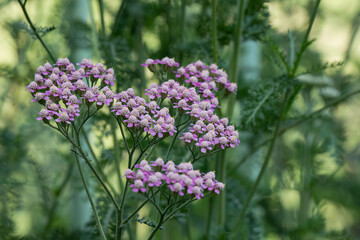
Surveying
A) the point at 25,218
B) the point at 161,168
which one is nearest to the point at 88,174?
the point at 161,168

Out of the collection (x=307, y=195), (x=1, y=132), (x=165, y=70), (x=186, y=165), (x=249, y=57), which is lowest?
(x=186, y=165)

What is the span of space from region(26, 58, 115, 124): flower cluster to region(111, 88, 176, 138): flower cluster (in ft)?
0.08

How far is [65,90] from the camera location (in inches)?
25.0

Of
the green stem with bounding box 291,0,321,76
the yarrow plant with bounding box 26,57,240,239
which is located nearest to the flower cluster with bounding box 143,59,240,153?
the yarrow plant with bounding box 26,57,240,239

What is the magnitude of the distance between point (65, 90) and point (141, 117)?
0.11 m

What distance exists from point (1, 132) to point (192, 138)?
103 cm

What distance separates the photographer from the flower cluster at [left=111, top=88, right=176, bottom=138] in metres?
0.62

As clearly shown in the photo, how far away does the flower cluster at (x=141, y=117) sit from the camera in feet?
2.04

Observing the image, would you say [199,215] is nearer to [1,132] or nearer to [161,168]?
[1,132]

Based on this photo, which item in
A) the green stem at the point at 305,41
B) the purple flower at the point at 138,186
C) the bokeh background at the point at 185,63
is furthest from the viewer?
the bokeh background at the point at 185,63

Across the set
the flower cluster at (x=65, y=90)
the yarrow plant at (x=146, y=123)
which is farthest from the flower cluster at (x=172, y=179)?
the flower cluster at (x=65, y=90)

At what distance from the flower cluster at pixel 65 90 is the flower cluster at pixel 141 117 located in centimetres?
2

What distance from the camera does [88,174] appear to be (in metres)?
1.14

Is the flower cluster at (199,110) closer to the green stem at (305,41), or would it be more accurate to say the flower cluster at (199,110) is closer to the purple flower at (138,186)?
the purple flower at (138,186)
